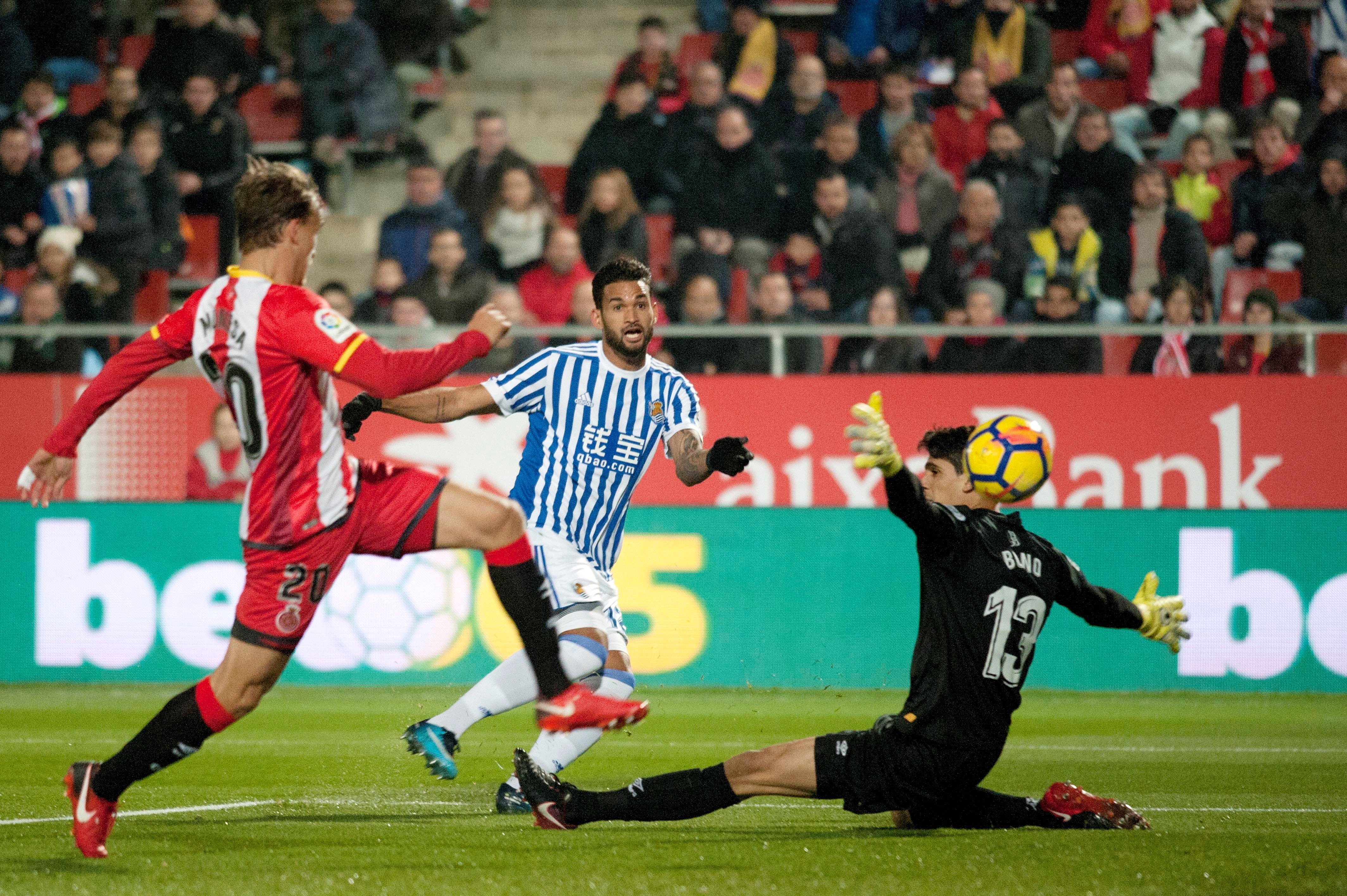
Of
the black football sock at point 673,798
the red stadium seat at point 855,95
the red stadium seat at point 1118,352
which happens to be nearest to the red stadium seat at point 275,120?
the red stadium seat at point 855,95

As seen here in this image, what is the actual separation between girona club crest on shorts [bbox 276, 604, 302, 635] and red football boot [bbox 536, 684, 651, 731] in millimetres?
801

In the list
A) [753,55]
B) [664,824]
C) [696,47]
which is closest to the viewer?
[664,824]

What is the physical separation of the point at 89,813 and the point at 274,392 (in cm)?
139

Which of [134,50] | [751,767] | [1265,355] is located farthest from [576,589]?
[134,50]

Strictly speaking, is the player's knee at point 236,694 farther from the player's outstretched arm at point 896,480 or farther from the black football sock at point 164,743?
the player's outstretched arm at point 896,480

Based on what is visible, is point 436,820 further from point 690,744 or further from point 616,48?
point 616,48

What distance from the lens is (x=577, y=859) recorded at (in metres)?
4.96

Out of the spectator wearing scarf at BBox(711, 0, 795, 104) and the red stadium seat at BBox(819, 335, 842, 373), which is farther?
the spectator wearing scarf at BBox(711, 0, 795, 104)

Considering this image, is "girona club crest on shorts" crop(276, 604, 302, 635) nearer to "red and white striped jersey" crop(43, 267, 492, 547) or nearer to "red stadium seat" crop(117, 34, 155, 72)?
"red and white striped jersey" crop(43, 267, 492, 547)

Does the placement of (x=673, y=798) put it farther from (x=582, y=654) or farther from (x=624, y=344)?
(x=624, y=344)

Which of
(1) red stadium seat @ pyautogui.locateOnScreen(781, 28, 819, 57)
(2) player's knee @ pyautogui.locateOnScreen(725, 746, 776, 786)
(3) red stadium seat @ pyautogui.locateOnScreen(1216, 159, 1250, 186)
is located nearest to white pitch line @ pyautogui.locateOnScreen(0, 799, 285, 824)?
(2) player's knee @ pyautogui.locateOnScreen(725, 746, 776, 786)

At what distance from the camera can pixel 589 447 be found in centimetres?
647

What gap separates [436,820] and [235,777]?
1781mm

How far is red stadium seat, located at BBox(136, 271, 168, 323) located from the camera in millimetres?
13953
